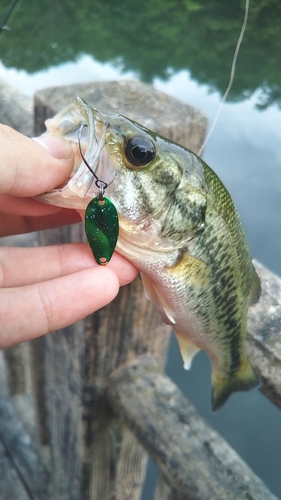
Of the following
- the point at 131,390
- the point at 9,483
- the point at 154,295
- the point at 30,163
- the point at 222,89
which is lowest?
the point at 9,483

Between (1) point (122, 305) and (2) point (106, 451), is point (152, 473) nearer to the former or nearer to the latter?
(2) point (106, 451)

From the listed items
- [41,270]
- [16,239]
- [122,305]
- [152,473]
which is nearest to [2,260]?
[41,270]

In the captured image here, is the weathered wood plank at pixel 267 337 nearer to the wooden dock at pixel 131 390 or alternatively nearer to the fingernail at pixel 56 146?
the wooden dock at pixel 131 390

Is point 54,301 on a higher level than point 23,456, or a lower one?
higher

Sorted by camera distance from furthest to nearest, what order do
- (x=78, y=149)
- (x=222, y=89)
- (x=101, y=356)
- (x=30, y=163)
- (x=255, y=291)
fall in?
(x=222, y=89)
(x=101, y=356)
(x=255, y=291)
(x=78, y=149)
(x=30, y=163)

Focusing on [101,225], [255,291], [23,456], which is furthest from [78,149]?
[23,456]

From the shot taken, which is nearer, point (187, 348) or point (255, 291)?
point (255, 291)

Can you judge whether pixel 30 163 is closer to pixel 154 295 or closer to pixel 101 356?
pixel 154 295

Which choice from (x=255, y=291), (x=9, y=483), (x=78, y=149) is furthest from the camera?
(x=9, y=483)
